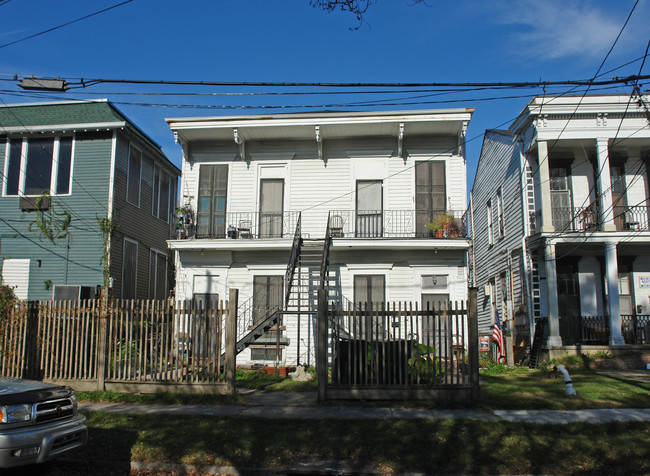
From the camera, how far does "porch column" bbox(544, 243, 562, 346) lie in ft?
52.6

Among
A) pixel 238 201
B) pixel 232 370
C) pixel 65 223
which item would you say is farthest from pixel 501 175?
pixel 65 223

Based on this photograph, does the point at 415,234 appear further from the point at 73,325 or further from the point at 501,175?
the point at 73,325

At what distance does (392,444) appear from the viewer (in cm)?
697

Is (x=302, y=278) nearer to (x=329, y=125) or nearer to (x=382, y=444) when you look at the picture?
(x=329, y=125)

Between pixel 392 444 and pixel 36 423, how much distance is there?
4.35 metres

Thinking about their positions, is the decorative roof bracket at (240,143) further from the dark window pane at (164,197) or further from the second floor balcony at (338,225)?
the dark window pane at (164,197)

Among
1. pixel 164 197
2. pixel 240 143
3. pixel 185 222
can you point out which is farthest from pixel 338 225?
pixel 164 197

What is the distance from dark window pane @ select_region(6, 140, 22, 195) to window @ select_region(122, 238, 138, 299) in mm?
4085

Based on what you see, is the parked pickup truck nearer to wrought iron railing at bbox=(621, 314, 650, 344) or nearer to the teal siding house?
the teal siding house

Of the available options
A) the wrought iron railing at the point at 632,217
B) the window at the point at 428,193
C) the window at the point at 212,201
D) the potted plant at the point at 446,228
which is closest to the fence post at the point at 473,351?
the potted plant at the point at 446,228

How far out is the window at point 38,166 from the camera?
17734 millimetres

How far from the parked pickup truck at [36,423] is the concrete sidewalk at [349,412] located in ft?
9.02

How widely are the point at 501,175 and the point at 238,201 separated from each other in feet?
35.4

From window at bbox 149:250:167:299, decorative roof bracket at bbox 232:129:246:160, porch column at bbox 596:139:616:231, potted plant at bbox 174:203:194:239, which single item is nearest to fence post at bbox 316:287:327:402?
potted plant at bbox 174:203:194:239
